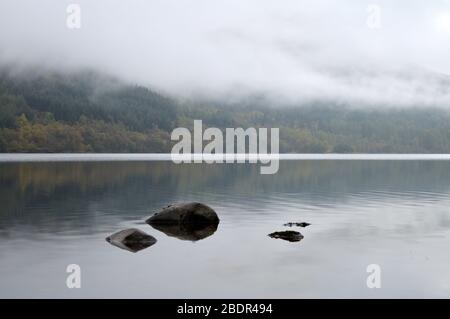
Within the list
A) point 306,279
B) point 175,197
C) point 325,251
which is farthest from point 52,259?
point 175,197

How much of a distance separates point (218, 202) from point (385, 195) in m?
23.7

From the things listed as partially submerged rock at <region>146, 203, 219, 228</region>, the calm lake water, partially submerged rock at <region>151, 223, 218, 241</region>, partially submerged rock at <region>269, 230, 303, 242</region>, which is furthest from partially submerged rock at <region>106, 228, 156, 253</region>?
partially submerged rock at <region>269, 230, 303, 242</region>

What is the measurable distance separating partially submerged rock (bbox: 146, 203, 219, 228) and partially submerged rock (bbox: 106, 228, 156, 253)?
6438 millimetres

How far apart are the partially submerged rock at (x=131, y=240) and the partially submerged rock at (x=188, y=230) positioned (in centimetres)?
295

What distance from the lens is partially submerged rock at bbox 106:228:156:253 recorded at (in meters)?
32.5

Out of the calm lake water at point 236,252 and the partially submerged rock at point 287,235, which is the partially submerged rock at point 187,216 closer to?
the calm lake water at point 236,252

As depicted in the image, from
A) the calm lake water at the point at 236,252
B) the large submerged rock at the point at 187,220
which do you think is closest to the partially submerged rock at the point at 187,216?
the large submerged rock at the point at 187,220

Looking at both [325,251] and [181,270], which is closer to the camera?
[181,270]

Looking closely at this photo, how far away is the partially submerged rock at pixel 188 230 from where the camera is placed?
36844mm

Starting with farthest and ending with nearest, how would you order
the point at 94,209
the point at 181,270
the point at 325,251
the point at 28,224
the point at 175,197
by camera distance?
the point at 175,197, the point at 94,209, the point at 28,224, the point at 325,251, the point at 181,270

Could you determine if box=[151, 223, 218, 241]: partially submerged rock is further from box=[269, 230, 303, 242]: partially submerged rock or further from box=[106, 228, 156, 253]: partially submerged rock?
box=[269, 230, 303, 242]: partially submerged rock
